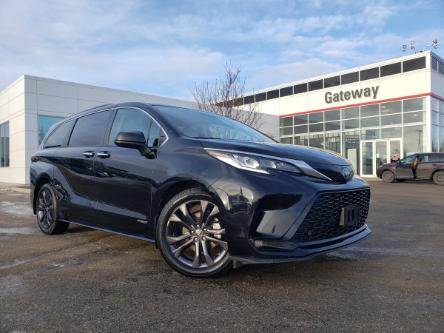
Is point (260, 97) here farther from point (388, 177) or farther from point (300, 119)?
point (388, 177)

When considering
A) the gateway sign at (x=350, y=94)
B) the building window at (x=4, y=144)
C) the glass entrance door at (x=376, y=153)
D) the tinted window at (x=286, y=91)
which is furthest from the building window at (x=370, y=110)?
the building window at (x=4, y=144)

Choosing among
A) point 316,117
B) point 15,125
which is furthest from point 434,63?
point 15,125

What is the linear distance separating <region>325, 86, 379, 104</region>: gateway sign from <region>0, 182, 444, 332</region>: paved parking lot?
2324 centimetres

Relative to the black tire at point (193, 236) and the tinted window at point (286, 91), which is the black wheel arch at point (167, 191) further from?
the tinted window at point (286, 91)

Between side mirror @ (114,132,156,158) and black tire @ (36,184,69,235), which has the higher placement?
side mirror @ (114,132,156,158)

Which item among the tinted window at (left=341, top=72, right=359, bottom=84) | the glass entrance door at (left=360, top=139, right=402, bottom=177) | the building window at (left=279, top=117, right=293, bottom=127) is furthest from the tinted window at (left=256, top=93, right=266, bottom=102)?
the glass entrance door at (left=360, top=139, right=402, bottom=177)

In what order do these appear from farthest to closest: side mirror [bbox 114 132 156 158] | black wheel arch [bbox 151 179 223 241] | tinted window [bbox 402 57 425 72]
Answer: tinted window [bbox 402 57 425 72] < side mirror [bbox 114 132 156 158] < black wheel arch [bbox 151 179 223 241]

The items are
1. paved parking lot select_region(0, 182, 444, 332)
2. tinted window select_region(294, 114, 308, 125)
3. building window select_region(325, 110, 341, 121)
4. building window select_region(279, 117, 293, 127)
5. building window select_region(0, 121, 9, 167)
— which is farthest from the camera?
building window select_region(279, 117, 293, 127)

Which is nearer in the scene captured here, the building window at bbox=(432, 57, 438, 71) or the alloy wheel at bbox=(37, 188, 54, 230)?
the alloy wheel at bbox=(37, 188, 54, 230)

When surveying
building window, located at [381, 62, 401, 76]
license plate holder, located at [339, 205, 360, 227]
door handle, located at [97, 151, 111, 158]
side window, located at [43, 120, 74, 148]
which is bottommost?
license plate holder, located at [339, 205, 360, 227]

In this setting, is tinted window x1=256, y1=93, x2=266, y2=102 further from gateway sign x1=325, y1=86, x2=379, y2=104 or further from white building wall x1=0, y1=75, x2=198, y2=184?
white building wall x1=0, y1=75, x2=198, y2=184

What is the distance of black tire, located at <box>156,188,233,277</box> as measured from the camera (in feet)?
11.8

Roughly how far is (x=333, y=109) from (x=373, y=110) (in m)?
2.99

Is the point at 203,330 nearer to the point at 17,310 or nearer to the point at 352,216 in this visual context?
the point at 17,310
